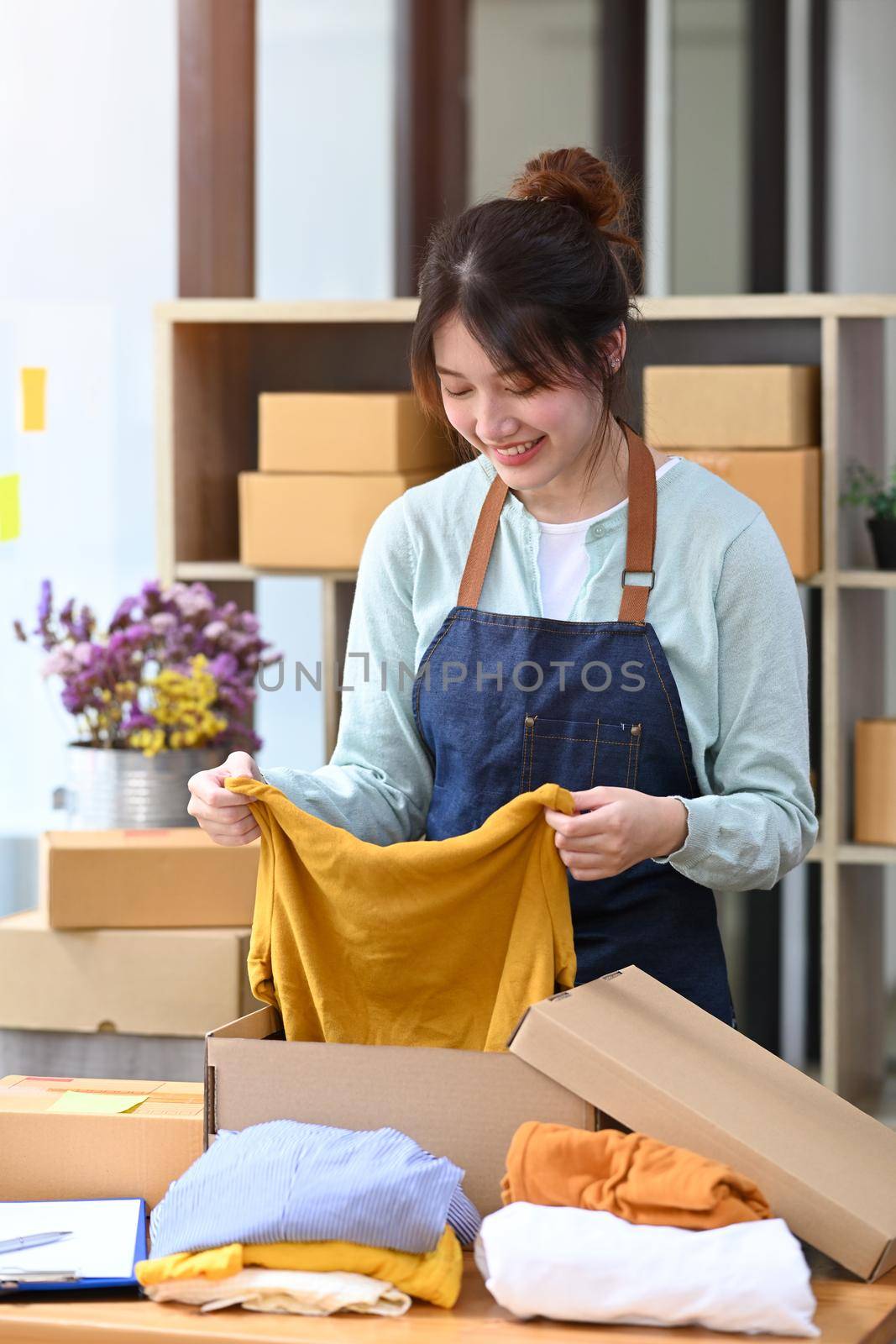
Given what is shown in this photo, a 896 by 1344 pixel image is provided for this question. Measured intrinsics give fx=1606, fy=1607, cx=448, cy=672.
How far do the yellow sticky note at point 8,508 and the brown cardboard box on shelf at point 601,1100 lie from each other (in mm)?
1994

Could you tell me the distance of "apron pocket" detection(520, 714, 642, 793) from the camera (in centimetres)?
169

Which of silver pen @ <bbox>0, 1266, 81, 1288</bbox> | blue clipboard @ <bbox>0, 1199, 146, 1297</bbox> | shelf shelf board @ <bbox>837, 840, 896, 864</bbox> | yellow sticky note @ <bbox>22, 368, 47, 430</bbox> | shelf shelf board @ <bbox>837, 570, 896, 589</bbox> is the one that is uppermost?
yellow sticky note @ <bbox>22, 368, 47, 430</bbox>

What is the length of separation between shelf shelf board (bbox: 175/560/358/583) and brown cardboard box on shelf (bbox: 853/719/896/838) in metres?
0.98

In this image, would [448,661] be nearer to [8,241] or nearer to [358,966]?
[358,966]

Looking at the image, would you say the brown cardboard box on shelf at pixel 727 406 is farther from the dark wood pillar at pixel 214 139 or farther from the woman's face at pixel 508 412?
the woman's face at pixel 508 412

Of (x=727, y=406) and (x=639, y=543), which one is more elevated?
(x=727, y=406)

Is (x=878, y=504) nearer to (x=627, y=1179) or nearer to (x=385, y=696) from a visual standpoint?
(x=385, y=696)

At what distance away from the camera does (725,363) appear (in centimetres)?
308

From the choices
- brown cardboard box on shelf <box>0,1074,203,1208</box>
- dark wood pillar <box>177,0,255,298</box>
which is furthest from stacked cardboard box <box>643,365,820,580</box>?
brown cardboard box on shelf <box>0,1074,203,1208</box>

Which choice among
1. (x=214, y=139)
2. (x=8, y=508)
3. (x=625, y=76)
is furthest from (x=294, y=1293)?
(x=625, y=76)

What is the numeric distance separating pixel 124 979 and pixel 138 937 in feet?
0.22

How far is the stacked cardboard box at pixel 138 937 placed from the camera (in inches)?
92.2

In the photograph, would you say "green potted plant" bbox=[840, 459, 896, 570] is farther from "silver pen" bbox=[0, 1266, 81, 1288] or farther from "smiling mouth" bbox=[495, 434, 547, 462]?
"silver pen" bbox=[0, 1266, 81, 1288]

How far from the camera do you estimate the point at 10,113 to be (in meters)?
3.08
